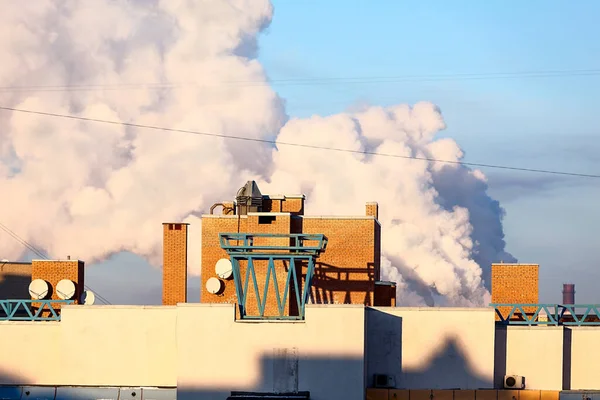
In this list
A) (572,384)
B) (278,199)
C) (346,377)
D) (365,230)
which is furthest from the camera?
(278,199)

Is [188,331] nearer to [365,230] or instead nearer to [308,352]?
[308,352]

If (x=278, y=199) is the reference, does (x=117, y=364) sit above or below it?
below

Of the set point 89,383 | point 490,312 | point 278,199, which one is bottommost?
point 89,383

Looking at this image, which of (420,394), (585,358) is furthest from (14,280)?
(585,358)

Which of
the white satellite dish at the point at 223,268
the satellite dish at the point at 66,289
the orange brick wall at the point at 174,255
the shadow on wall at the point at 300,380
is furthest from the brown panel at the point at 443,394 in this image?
the satellite dish at the point at 66,289

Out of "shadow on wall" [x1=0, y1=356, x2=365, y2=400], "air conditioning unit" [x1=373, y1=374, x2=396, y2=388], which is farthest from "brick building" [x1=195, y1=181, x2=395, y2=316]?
"shadow on wall" [x1=0, y1=356, x2=365, y2=400]

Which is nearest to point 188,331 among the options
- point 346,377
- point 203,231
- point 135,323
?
point 135,323

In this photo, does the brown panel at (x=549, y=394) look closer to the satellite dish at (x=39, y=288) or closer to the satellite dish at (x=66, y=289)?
the satellite dish at (x=66, y=289)

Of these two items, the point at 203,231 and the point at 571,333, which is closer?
the point at 571,333

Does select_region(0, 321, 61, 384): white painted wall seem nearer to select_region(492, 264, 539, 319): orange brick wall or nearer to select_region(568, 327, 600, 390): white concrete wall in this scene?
select_region(568, 327, 600, 390): white concrete wall

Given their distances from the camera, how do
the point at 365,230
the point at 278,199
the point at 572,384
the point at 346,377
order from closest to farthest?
the point at 346,377 < the point at 572,384 < the point at 365,230 < the point at 278,199

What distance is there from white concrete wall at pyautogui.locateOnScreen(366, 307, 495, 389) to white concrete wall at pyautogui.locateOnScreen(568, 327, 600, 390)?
4.50 meters

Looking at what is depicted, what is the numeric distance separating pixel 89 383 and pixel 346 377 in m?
11.6

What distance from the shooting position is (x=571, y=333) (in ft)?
175
